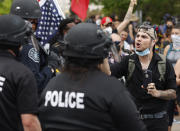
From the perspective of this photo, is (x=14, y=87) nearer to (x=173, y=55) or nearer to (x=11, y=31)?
(x=11, y=31)

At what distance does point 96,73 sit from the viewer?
3.21 metres

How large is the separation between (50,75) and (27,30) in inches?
48.5

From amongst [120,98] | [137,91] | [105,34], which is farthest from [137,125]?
[137,91]

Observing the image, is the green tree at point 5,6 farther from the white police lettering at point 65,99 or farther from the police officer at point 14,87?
the white police lettering at point 65,99

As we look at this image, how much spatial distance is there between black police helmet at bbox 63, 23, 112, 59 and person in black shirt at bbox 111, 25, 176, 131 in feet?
7.37

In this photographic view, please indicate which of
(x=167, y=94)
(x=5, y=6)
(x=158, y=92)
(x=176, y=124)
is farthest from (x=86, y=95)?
(x=5, y=6)

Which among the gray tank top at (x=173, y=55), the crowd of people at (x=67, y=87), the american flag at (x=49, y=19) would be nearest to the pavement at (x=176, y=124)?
the gray tank top at (x=173, y=55)

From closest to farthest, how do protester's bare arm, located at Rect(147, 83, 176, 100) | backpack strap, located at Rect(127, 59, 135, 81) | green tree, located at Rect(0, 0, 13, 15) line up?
protester's bare arm, located at Rect(147, 83, 176, 100), backpack strap, located at Rect(127, 59, 135, 81), green tree, located at Rect(0, 0, 13, 15)

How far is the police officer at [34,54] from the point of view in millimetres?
→ 4887

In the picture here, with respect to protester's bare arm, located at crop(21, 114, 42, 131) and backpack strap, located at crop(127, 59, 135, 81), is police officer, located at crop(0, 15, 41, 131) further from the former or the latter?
backpack strap, located at crop(127, 59, 135, 81)

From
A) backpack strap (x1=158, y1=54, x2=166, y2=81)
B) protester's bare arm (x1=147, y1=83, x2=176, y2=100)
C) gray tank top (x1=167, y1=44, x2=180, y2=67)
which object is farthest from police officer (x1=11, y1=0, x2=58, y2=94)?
gray tank top (x1=167, y1=44, x2=180, y2=67)

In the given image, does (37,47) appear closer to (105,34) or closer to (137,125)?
(105,34)

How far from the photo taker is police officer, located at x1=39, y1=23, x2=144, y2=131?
3066 mm

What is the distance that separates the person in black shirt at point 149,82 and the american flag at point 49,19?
4.15 feet
